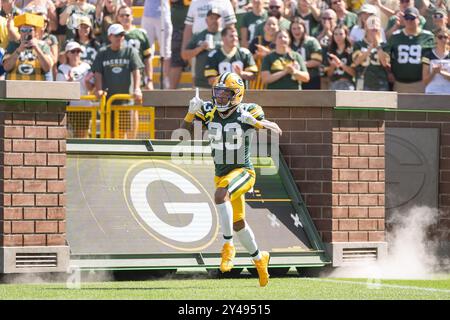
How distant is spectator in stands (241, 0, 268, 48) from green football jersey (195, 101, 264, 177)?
22.3ft

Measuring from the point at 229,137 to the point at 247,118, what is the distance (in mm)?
329

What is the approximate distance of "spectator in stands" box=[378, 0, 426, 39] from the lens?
1811 centimetres

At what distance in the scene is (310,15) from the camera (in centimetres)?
1891

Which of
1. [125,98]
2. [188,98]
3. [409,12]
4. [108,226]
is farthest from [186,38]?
[108,226]

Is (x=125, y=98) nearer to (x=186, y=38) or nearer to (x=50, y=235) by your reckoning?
(x=186, y=38)

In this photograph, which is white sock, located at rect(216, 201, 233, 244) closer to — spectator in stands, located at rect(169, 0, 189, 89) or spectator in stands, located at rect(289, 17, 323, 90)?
spectator in stands, located at rect(289, 17, 323, 90)

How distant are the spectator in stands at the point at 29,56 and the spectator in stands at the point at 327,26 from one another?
14.2 feet

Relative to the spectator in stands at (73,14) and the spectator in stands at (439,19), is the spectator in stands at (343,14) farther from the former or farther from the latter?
the spectator in stands at (73,14)

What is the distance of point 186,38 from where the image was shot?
60.7 ft

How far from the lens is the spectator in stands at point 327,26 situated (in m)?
18.4

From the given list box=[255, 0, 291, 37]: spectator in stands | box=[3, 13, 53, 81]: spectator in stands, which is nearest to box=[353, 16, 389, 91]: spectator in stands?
box=[255, 0, 291, 37]: spectator in stands

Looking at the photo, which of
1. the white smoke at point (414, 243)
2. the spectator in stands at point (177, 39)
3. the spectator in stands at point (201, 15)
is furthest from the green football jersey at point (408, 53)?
the spectator in stands at point (177, 39)

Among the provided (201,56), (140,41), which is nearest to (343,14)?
(201,56)

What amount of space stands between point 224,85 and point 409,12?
6484mm
